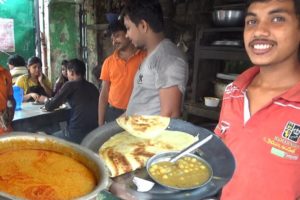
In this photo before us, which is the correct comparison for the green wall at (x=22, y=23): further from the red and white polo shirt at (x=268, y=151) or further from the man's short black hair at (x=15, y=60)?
the red and white polo shirt at (x=268, y=151)

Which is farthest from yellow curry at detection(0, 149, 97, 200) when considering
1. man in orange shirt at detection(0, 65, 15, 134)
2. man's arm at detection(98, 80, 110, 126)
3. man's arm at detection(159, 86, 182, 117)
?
man's arm at detection(98, 80, 110, 126)

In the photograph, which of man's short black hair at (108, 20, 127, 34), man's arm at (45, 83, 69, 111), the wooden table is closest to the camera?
man's short black hair at (108, 20, 127, 34)

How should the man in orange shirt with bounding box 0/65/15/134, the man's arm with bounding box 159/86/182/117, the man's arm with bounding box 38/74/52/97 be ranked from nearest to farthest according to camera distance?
the man's arm with bounding box 159/86/182/117 → the man in orange shirt with bounding box 0/65/15/134 → the man's arm with bounding box 38/74/52/97

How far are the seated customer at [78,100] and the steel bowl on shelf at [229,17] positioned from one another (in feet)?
6.51

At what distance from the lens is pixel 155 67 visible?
205 cm

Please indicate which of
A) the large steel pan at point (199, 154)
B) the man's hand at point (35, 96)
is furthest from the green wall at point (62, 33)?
the large steel pan at point (199, 154)

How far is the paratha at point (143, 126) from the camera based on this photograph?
1581 mm

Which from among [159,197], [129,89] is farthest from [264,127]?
[129,89]

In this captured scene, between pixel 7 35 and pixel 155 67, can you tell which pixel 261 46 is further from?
pixel 7 35

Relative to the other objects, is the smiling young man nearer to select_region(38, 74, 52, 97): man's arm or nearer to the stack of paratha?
the stack of paratha

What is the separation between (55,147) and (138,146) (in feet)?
2.41

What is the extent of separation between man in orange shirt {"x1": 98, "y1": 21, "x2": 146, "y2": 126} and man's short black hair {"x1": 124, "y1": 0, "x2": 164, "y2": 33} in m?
0.79

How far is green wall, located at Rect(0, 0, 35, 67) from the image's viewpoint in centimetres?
561

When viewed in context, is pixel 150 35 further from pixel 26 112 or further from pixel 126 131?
pixel 26 112
